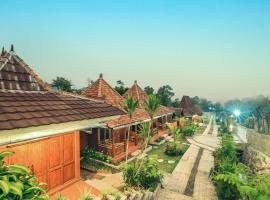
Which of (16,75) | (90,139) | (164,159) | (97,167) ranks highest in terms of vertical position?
(16,75)

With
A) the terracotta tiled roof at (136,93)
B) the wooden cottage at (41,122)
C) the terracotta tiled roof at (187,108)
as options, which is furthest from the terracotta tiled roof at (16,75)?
the terracotta tiled roof at (187,108)

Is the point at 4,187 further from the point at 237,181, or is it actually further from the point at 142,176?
the point at 142,176

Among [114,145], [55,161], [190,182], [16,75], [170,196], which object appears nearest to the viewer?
[55,161]

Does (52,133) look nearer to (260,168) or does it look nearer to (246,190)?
(246,190)

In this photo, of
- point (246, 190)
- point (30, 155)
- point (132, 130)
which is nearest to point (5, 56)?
point (30, 155)

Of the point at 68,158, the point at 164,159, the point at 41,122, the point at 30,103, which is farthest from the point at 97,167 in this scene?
the point at 41,122

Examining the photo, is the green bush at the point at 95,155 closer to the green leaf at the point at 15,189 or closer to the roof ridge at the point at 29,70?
the roof ridge at the point at 29,70

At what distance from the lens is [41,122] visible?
7.47 metres

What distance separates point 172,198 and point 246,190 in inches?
191

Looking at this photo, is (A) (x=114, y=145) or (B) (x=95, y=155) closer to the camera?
(B) (x=95, y=155)

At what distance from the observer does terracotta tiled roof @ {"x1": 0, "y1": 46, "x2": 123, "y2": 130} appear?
284 inches

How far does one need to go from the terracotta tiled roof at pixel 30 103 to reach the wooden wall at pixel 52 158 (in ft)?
3.82

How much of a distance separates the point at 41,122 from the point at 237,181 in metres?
6.68

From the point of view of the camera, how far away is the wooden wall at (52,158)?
323 inches
